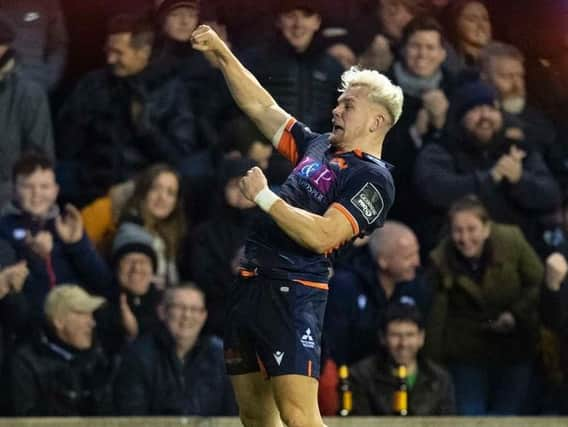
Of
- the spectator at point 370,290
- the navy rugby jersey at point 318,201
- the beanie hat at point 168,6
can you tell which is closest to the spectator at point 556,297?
the spectator at point 370,290

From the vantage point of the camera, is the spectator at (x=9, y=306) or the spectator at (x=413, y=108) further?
the spectator at (x=413, y=108)

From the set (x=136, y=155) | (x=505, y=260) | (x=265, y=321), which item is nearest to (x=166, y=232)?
(x=136, y=155)

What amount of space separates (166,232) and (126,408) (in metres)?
1.00

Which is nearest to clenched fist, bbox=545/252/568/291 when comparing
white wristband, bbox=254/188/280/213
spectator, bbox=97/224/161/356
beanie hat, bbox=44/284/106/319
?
spectator, bbox=97/224/161/356

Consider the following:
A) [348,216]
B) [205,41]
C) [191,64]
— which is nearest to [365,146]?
[348,216]

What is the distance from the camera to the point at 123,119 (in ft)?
30.7

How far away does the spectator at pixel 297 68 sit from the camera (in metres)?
9.43

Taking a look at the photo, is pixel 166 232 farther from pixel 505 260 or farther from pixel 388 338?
pixel 505 260

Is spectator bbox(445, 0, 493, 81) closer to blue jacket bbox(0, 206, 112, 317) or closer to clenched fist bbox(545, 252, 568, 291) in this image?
clenched fist bbox(545, 252, 568, 291)

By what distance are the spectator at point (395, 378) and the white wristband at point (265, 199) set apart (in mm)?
2873

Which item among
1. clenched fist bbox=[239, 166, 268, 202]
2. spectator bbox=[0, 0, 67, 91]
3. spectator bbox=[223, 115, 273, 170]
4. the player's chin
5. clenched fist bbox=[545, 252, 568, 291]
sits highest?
spectator bbox=[0, 0, 67, 91]

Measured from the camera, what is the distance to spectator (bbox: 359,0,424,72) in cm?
959

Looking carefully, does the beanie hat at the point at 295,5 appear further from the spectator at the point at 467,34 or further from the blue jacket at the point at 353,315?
the blue jacket at the point at 353,315

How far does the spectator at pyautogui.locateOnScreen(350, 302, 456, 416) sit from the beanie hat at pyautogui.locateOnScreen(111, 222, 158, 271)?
1313mm
